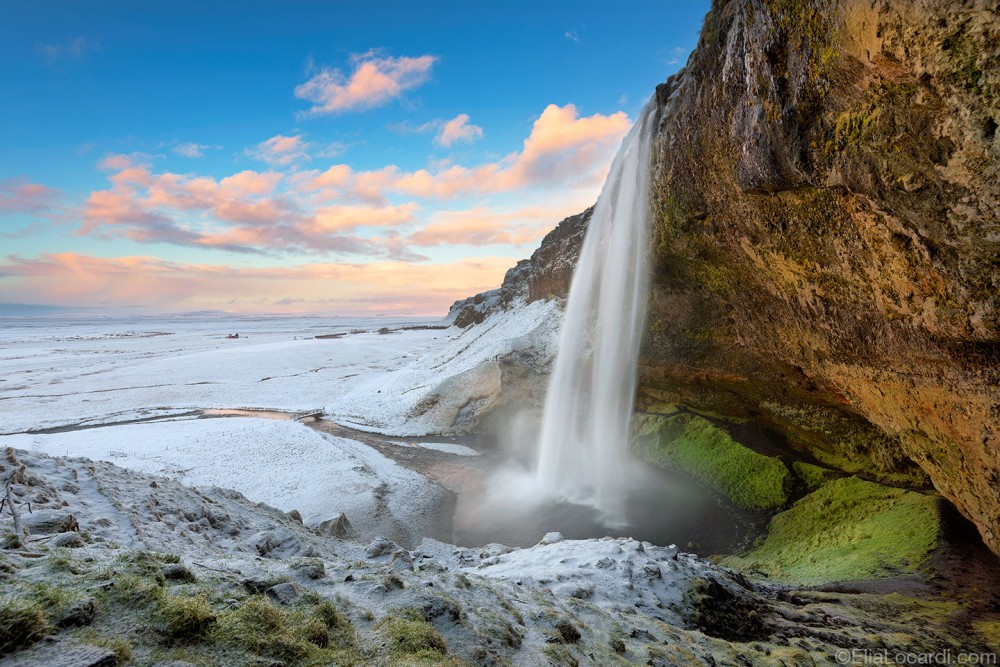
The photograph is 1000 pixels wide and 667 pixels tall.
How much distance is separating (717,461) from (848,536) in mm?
3410

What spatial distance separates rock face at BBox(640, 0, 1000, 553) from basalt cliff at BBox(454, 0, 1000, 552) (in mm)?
20

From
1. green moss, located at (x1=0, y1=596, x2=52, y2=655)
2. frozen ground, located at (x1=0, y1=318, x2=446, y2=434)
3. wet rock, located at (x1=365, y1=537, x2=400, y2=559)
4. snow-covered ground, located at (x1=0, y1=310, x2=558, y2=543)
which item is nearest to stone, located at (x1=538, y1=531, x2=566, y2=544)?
wet rock, located at (x1=365, y1=537, x2=400, y2=559)

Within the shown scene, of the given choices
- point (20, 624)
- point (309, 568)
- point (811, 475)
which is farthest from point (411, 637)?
point (811, 475)

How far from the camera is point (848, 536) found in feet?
25.0

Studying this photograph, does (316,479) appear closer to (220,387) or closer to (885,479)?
(885,479)

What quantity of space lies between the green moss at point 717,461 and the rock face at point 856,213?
1396 mm

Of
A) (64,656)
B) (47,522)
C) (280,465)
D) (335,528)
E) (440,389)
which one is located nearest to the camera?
(64,656)

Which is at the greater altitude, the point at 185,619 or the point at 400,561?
the point at 185,619

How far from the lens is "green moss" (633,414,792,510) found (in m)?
9.73

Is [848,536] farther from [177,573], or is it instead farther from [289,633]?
[177,573]

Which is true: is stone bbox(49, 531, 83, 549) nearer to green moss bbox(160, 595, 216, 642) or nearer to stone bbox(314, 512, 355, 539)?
green moss bbox(160, 595, 216, 642)

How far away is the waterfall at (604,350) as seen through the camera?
9.72 meters

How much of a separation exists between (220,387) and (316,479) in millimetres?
14771

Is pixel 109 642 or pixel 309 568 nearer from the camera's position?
pixel 109 642
